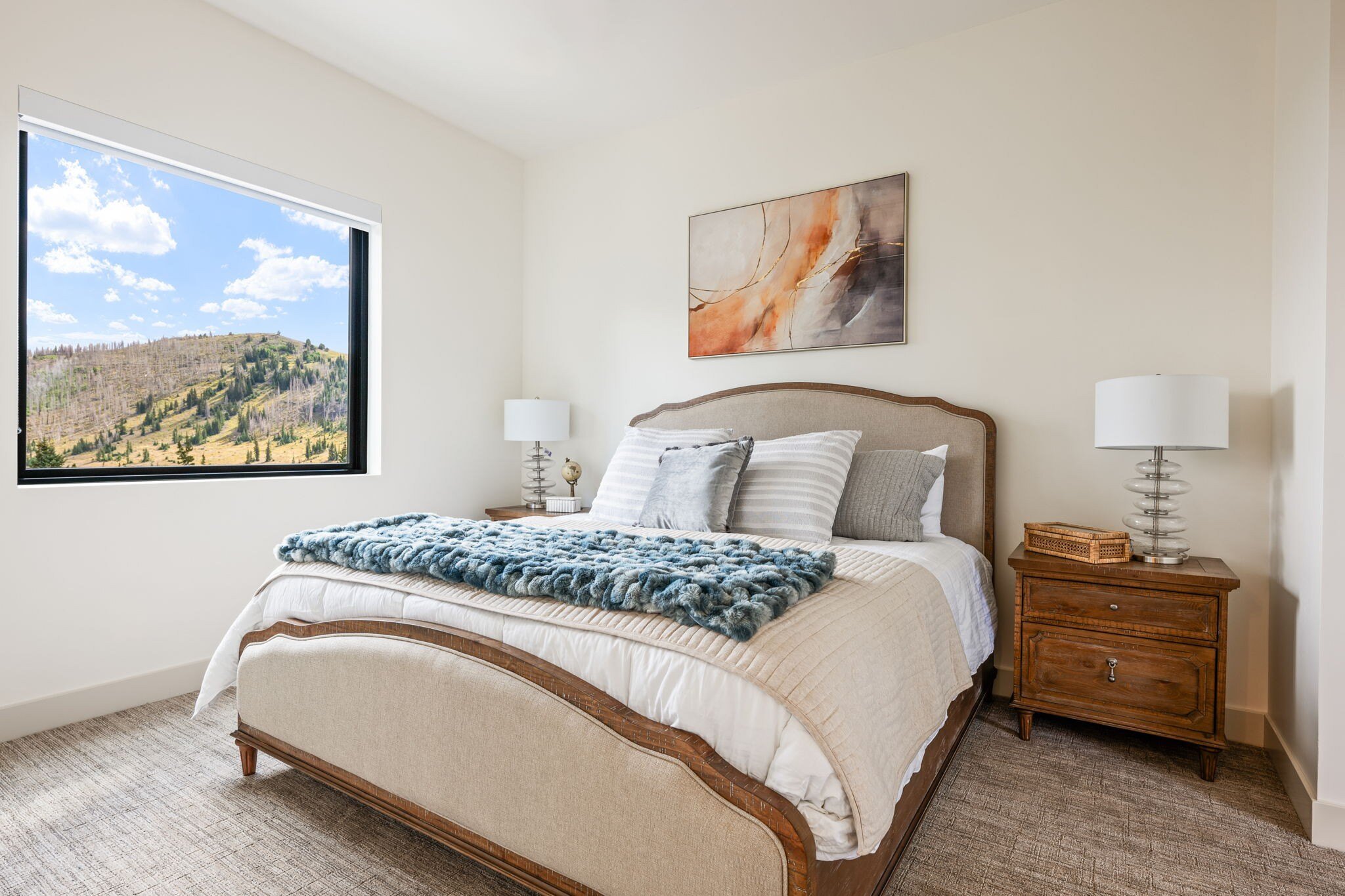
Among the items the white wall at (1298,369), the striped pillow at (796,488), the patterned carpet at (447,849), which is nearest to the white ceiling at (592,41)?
the white wall at (1298,369)

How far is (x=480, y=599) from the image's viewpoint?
1.55 m

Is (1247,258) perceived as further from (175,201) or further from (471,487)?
(175,201)

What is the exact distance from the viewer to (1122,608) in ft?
6.95

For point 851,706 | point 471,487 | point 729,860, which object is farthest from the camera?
point 471,487

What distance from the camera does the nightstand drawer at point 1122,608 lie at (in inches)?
79.4

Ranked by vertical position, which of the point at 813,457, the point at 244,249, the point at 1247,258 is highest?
the point at 244,249

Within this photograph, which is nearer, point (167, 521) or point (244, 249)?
point (167, 521)

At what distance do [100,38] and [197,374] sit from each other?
1.24 metres

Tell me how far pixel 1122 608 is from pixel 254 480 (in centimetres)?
333

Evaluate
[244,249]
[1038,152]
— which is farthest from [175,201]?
[1038,152]

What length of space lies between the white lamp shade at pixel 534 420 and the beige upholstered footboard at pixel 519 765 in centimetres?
187

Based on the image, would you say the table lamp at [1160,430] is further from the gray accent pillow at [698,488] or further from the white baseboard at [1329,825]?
the gray accent pillow at [698,488]

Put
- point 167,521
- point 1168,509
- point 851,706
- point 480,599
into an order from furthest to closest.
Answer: point 167,521
point 1168,509
point 480,599
point 851,706

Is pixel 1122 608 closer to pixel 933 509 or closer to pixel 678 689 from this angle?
pixel 933 509
